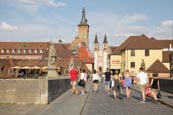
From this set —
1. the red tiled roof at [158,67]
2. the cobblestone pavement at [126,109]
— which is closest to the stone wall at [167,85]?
the cobblestone pavement at [126,109]

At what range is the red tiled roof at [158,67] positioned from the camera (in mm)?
80056

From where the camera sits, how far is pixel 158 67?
81.8 metres

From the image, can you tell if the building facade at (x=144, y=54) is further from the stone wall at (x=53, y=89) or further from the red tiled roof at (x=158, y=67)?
the stone wall at (x=53, y=89)

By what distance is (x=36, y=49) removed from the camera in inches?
6393

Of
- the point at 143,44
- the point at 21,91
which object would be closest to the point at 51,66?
the point at 21,91

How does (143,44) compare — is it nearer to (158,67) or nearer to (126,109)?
(158,67)

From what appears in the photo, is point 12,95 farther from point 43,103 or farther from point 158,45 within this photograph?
point 158,45

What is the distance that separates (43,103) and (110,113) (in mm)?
3545

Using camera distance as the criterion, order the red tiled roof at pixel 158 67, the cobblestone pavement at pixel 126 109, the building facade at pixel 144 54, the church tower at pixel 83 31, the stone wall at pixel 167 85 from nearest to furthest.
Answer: the cobblestone pavement at pixel 126 109, the stone wall at pixel 167 85, the red tiled roof at pixel 158 67, the building facade at pixel 144 54, the church tower at pixel 83 31

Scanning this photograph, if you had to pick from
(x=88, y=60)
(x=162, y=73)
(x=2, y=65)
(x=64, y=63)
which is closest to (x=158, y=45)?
(x=162, y=73)

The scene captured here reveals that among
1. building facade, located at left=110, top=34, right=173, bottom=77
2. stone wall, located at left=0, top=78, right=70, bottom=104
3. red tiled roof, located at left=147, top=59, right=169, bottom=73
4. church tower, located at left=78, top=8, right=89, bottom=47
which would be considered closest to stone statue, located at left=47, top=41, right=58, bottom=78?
stone wall, located at left=0, top=78, right=70, bottom=104

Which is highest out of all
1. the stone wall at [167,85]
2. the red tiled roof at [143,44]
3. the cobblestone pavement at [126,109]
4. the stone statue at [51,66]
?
the red tiled roof at [143,44]

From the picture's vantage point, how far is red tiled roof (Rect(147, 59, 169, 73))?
80.1 m

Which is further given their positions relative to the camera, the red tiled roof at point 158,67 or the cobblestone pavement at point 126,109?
the red tiled roof at point 158,67
